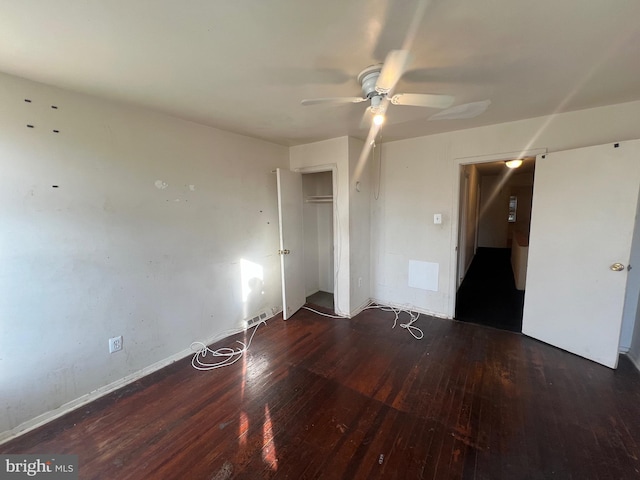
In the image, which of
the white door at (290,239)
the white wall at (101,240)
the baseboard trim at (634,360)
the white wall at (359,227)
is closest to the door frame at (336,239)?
the white wall at (359,227)

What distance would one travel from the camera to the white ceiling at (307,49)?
1.17 meters

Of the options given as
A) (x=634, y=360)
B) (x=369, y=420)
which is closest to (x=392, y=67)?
(x=369, y=420)

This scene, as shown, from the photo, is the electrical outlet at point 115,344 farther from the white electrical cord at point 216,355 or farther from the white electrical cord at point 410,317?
the white electrical cord at point 410,317

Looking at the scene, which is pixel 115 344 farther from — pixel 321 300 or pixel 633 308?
pixel 633 308

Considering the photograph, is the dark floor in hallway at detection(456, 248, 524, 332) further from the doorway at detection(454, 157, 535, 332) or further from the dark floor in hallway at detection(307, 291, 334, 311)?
the dark floor in hallway at detection(307, 291, 334, 311)

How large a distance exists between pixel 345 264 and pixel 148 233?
2206mm

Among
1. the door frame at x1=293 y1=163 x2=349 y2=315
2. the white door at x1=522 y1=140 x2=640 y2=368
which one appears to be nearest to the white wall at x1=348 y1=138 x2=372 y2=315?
the door frame at x1=293 y1=163 x2=349 y2=315

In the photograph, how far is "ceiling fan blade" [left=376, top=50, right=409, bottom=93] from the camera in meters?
1.22

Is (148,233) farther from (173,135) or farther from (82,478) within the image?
(82,478)

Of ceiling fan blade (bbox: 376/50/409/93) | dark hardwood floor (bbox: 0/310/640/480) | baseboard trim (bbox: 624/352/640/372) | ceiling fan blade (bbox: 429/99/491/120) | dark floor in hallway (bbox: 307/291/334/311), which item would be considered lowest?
dark hardwood floor (bbox: 0/310/640/480)

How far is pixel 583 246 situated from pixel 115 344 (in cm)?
429

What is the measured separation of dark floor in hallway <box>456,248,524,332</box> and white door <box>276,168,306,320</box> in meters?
2.20

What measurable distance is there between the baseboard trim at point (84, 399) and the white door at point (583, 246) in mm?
3766

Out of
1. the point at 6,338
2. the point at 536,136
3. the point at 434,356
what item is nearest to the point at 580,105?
the point at 536,136
